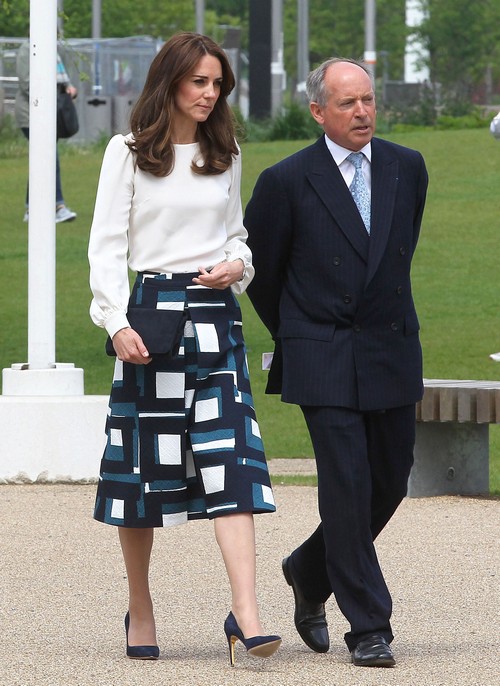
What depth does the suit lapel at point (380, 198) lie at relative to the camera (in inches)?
187

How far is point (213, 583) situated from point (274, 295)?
143 cm

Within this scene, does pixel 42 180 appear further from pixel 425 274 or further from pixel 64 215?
pixel 64 215

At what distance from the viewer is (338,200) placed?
4793 mm

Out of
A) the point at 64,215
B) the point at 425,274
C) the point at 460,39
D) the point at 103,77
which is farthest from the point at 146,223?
the point at 460,39

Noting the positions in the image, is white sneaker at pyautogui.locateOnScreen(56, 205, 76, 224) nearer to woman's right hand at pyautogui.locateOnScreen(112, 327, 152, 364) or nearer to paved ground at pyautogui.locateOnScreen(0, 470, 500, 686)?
paved ground at pyautogui.locateOnScreen(0, 470, 500, 686)

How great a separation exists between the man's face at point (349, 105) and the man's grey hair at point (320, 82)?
1cm

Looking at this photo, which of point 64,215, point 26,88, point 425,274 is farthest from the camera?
point 64,215

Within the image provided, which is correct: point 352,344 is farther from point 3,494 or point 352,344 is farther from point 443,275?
point 443,275

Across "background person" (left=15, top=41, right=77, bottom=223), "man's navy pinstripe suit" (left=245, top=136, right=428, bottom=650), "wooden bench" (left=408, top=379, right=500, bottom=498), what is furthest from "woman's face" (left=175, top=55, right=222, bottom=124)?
"background person" (left=15, top=41, right=77, bottom=223)

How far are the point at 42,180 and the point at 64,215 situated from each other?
37.0 feet

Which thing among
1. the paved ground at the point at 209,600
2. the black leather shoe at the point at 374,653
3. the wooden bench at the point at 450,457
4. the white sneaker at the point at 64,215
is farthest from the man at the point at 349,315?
the white sneaker at the point at 64,215

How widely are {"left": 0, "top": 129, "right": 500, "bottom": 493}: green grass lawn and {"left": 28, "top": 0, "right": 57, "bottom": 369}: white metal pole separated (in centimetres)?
189

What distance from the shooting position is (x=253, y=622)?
4.59 m

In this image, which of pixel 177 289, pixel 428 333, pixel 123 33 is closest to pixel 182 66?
pixel 177 289
